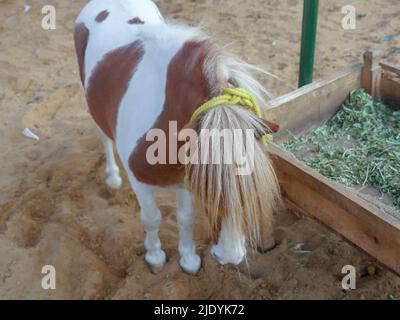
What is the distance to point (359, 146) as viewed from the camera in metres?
2.89

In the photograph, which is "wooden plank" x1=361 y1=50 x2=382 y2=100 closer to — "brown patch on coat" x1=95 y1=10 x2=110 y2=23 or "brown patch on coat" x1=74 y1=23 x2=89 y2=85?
"brown patch on coat" x1=95 y1=10 x2=110 y2=23

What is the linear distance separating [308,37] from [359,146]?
0.95m

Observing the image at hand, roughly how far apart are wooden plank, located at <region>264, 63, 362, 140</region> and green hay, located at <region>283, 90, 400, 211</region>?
57 mm

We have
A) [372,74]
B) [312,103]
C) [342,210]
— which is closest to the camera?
[342,210]

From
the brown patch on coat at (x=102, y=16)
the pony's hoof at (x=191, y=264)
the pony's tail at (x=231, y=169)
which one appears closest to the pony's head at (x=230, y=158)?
the pony's tail at (x=231, y=169)

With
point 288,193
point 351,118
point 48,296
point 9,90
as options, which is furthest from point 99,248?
point 9,90

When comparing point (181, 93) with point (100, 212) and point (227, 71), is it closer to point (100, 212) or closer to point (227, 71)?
point (227, 71)

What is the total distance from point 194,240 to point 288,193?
72 cm

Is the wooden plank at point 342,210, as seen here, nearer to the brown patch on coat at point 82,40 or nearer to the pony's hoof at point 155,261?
the pony's hoof at point 155,261

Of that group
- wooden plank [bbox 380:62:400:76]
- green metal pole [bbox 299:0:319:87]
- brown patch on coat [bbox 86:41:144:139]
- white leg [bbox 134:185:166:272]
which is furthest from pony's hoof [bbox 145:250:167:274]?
wooden plank [bbox 380:62:400:76]

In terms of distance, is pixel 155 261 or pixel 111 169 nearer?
pixel 155 261

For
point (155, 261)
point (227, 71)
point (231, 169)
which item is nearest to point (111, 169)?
point (155, 261)

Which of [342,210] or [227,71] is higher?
[227,71]

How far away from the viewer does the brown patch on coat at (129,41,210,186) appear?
1803mm
